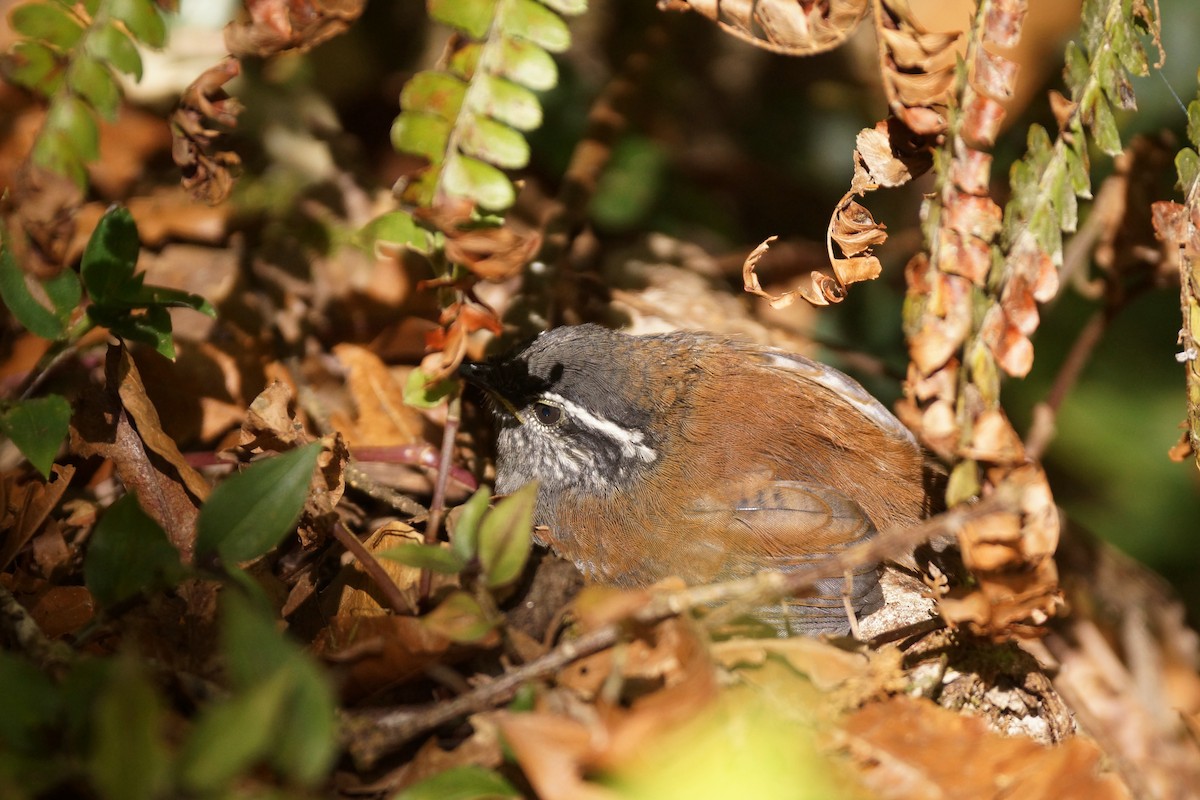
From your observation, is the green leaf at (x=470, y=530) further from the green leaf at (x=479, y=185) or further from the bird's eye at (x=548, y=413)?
the bird's eye at (x=548, y=413)

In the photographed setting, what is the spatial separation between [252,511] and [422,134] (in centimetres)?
116

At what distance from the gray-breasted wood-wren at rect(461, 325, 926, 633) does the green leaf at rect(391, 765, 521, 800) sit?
1.61 m

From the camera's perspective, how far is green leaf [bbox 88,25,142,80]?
266 cm

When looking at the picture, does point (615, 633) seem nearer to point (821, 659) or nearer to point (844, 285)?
point (821, 659)

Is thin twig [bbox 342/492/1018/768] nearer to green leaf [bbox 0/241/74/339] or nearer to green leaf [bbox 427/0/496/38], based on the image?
green leaf [bbox 0/241/74/339]

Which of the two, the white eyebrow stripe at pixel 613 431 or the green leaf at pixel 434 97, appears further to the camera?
the white eyebrow stripe at pixel 613 431

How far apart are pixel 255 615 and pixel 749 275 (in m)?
1.91

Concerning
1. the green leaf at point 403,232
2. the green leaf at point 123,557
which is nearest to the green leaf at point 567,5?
the green leaf at point 403,232

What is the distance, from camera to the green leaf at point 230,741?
1519mm

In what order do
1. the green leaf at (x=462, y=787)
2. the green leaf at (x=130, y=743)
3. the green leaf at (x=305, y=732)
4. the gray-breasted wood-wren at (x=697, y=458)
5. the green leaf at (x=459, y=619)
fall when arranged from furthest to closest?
the gray-breasted wood-wren at (x=697, y=458), the green leaf at (x=459, y=619), the green leaf at (x=462, y=787), the green leaf at (x=305, y=732), the green leaf at (x=130, y=743)

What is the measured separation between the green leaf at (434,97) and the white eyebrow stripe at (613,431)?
1.44 m

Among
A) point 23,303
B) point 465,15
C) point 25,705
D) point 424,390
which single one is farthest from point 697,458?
point 25,705

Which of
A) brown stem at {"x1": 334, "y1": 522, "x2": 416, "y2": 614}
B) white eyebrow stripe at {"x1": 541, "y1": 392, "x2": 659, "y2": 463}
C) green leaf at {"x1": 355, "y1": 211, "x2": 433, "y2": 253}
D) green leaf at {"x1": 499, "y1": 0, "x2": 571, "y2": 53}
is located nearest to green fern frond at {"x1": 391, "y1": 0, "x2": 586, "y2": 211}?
green leaf at {"x1": 499, "y1": 0, "x2": 571, "y2": 53}

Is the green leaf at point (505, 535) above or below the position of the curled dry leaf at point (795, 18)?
→ below
